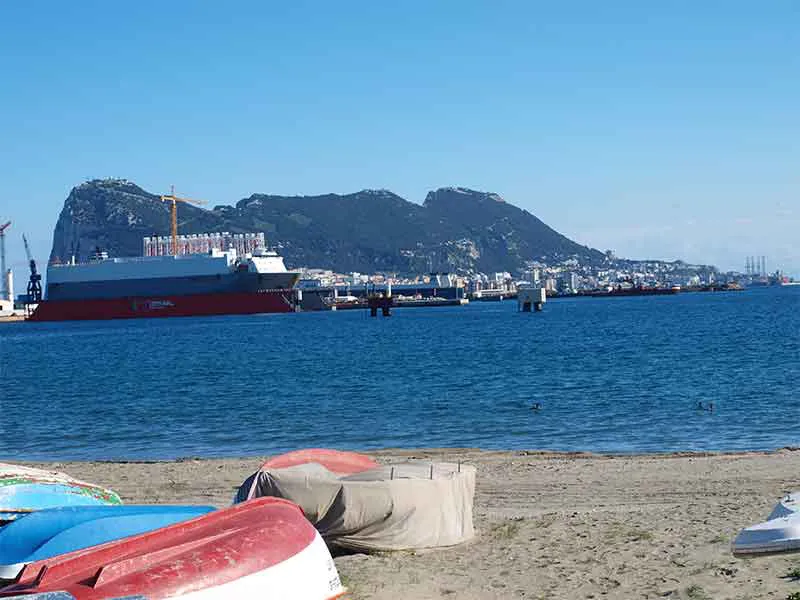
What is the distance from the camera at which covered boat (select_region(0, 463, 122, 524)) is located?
9.23 m

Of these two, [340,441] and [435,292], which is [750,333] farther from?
[435,292]

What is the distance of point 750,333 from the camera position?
5444 centimetres

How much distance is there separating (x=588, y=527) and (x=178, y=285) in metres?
103

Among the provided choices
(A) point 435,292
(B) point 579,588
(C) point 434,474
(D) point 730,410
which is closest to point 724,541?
(B) point 579,588

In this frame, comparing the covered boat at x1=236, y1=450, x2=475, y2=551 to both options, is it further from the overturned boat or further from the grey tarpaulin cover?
the overturned boat

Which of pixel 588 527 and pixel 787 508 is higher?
pixel 787 508

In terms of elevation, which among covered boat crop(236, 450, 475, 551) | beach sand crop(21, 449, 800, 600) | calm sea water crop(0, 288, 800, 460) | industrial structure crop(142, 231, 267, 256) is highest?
industrial structure crop(142, 231, 267, 256)

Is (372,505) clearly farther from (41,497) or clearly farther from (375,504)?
(41,497)

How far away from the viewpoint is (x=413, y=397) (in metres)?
27.7

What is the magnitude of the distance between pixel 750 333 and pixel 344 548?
4819 centimetres

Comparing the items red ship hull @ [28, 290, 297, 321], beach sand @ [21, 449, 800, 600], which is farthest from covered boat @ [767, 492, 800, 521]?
red ship hull @ [28, 290, 297, 321]

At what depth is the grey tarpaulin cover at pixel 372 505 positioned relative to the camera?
376 inches

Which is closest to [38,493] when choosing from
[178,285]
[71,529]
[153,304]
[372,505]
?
[71,529]

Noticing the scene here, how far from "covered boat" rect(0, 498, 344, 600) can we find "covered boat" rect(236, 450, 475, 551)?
7.82 ft
